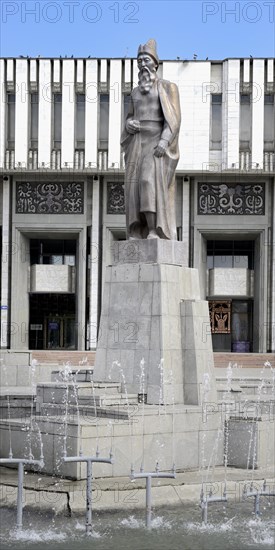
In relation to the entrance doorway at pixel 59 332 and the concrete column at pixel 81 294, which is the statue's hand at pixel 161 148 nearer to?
the concrete column at pixel 81 294

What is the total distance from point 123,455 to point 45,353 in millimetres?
21589

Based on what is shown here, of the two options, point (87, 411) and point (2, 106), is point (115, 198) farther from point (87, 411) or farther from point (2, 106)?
point (87, 411)

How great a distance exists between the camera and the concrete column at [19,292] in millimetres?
39750

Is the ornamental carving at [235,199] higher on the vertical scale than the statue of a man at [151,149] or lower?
higher

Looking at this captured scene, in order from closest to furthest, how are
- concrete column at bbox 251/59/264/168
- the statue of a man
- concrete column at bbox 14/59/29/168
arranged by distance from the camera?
1. the statue of a man
2. concrete column at bbox 251/59/264/168
3. concrete column at bbox 14/59/29/168

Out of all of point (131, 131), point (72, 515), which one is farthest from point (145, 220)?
point (72, 515)

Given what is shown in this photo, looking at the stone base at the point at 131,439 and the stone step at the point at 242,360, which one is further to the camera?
the stone step at the point at 242,360

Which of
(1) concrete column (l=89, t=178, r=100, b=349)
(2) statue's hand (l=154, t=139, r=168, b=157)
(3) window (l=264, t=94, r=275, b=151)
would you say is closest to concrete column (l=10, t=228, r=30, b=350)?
(1) concrete column (l=89, t=178, r=100, b=349)

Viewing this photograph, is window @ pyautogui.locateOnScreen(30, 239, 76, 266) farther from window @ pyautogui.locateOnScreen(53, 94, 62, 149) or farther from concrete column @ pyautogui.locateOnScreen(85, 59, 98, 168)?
concrete column @ pyautogui.locateOnScreen(85, 59, 98, 168)

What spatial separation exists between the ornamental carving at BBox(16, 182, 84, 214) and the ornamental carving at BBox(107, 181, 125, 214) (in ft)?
4.08

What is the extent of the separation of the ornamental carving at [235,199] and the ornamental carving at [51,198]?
5.65 m

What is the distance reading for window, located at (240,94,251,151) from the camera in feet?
127

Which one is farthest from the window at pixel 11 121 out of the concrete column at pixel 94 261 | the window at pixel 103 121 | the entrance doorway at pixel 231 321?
the entrance doorway at pixel 231 321

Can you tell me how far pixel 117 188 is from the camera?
3969 cm
